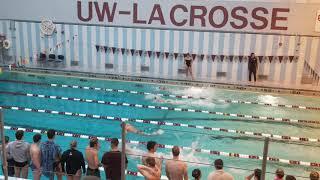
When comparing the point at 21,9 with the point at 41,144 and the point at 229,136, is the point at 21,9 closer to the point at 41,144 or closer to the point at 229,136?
the point at 229,136

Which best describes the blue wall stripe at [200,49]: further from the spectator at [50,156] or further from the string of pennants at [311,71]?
the spectator at [50,156]

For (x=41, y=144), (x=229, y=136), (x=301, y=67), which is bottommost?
(x=229, y=136)

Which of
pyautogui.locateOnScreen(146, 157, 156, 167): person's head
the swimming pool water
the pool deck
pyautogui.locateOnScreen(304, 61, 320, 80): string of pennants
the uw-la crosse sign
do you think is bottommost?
the swimming pool water

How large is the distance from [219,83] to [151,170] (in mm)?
9012

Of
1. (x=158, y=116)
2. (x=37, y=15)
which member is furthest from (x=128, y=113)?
(x=37, y=15)

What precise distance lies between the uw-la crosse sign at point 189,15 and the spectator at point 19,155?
9436 millimetres

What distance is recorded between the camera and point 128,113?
32.8ft

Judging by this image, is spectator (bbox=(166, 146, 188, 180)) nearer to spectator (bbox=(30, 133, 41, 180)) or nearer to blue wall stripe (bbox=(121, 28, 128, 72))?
spectator (bbox=(30, 133, 41, 180))

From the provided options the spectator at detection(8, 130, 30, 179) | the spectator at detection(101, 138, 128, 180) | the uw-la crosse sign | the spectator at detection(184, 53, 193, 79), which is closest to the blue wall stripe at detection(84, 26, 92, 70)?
the uw-la crosse sign

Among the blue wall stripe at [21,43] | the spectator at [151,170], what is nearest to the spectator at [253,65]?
the blue wall stripe at [21,43]

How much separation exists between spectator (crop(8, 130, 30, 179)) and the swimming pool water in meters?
1.53

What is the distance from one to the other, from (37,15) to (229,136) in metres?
9.31

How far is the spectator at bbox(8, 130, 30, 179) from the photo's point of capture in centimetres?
516

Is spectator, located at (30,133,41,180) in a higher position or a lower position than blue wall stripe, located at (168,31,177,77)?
lower
